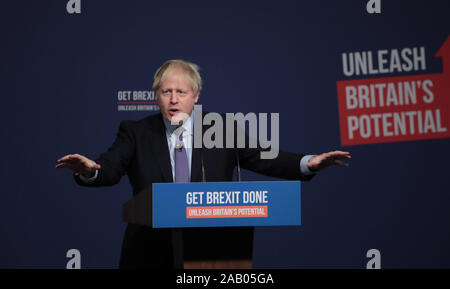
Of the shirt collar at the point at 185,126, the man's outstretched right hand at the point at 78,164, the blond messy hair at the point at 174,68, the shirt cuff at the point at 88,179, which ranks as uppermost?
the blond messy hair at the point at 174,68

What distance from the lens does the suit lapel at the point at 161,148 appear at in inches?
93.1

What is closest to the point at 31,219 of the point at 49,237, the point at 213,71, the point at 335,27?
the point at 49,237

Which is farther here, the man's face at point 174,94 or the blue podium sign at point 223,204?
the man's face at point 174,94

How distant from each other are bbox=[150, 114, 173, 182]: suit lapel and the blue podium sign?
582mm

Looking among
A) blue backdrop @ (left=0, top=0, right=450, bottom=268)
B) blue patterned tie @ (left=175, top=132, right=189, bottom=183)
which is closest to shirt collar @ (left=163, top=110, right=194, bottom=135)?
blue patterned tie @ (left=175, top=132, right=189, bottom=183)

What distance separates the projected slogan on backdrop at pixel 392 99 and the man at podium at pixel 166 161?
1962 millimetres

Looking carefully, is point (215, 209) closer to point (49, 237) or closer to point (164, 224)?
point (164, 224)

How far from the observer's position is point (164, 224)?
1.75 m

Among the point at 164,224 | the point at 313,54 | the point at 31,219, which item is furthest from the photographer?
the point at 313,54

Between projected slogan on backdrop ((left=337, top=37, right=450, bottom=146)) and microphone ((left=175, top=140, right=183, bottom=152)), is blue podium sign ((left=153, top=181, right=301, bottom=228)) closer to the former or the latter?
microphone ((left=175, top=140, right=183, bottom=152))

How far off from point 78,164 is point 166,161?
1.52 ft

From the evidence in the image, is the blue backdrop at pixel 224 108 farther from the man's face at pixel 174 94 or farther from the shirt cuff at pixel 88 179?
the shirt cuff at pixel 88 179

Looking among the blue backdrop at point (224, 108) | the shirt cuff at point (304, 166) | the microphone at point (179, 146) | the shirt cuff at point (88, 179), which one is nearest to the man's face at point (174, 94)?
the microphone at point (179, 146)

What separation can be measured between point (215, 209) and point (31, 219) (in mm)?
2773
